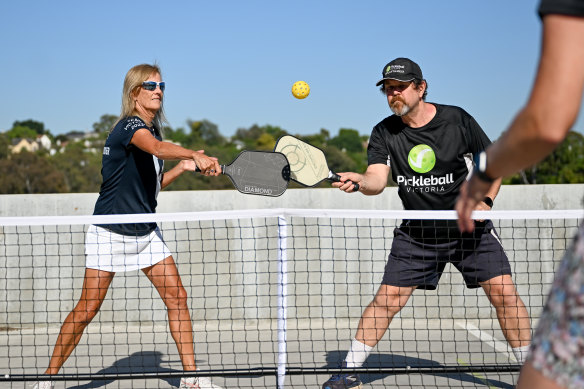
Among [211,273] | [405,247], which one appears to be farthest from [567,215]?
[211,273]

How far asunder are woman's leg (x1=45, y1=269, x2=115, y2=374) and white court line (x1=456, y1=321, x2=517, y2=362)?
3.31 m

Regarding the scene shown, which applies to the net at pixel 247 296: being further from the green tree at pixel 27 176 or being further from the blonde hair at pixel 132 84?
the green tree at pixel 27 176

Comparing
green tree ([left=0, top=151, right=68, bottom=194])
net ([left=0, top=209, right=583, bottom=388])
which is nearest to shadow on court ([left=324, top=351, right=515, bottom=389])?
net ([left=0, top=209, right=583, bottom=388])

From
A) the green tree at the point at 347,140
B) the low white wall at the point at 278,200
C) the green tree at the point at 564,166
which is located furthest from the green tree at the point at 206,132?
the low white wall at the point at 278,200

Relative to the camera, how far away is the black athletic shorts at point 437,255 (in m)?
4.72

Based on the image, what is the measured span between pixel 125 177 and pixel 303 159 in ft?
3.92

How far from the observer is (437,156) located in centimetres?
482

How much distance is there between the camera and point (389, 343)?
696cm

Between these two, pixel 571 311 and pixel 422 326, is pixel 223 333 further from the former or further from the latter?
pixel 571 311

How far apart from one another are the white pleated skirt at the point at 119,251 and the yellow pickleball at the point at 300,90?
68.9 inches

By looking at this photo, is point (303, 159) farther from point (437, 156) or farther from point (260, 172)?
point (437, 156)

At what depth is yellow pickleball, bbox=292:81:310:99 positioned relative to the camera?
589cm

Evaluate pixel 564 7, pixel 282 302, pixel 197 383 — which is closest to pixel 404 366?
pixel 282 302

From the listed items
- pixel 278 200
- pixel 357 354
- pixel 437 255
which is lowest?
pixel 357 354
